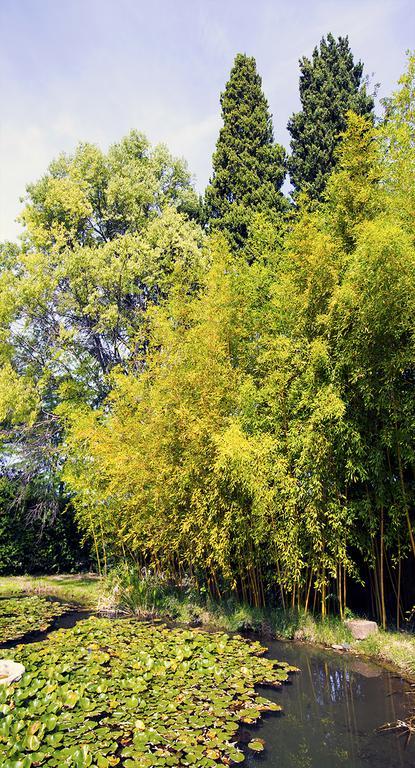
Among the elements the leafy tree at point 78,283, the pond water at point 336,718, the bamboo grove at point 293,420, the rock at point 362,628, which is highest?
the leafy tree at point 78,283

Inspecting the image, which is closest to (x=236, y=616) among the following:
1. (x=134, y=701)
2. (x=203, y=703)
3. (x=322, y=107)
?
(x=203, y=703)

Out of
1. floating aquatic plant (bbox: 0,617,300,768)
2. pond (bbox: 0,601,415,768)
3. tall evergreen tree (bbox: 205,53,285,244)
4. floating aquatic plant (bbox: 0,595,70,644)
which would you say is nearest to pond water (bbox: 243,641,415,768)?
pond (bbox: 0,601,415,768)

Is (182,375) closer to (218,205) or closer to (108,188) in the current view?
(108,188)

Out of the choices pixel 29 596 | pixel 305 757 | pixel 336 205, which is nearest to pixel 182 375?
pixel 336 205

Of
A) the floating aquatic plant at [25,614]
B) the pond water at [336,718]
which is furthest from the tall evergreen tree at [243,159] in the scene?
the pond water at [336,718]

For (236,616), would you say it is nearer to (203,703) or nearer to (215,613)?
(215,613)

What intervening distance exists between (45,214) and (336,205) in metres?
7.89

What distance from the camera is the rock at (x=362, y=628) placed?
16.0 feet

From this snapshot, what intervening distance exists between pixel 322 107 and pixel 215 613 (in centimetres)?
1126

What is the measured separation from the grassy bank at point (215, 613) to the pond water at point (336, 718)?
189 millimetres

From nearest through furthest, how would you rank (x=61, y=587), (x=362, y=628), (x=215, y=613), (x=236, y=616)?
(x=362, y=628), (x=236, y=616), (x=215, y=613), (x=61, y=587)

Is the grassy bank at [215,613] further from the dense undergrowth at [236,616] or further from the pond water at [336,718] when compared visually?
the pond water at [336,718]

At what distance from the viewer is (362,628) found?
490cm

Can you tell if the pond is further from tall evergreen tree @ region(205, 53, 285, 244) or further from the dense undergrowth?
tall evergreen tree @ region(205, 53, 285, 244)
